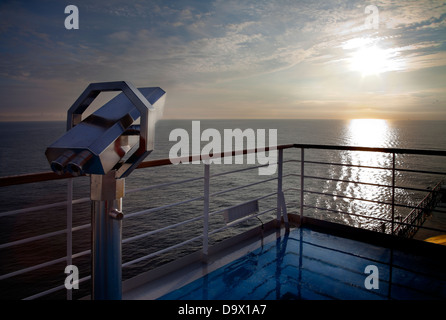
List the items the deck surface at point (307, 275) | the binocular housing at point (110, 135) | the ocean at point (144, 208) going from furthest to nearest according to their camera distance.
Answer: the ocean at point (144, 208), the deck surface at point (307, 275), the binocular housing at point (110, 135)

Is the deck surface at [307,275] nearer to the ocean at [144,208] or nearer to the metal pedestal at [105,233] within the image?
the metal pedestal at [105,233]

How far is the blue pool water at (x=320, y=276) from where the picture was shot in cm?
176

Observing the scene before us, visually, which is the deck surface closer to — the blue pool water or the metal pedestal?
the blue pool water

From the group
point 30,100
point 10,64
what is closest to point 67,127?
point 30,100

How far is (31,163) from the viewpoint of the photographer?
3916cm

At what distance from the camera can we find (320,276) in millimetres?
1983

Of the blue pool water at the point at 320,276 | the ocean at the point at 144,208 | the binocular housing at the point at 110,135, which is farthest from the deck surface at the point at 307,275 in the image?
the ocean at the point at 144,208

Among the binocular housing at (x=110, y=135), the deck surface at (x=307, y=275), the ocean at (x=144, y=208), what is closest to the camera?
the binocular housing at (x=110, y=135)

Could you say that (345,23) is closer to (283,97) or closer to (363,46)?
(363,46)

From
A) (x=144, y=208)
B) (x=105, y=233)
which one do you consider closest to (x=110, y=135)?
(x=105, y=233)

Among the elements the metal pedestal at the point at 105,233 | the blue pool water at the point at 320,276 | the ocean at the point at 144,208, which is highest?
the metal pedestal at the point at 105,233

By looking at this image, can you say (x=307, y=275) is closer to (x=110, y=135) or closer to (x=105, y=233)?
(x=105, y=233)

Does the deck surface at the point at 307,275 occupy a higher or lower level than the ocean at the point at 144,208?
higher

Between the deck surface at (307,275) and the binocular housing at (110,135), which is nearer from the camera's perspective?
the binocular housing at (110,135)
